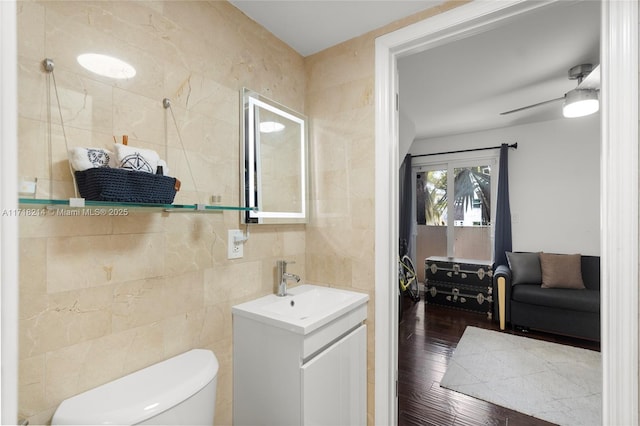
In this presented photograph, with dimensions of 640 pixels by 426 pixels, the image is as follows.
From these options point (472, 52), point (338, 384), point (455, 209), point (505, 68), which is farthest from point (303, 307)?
point (455, 209)

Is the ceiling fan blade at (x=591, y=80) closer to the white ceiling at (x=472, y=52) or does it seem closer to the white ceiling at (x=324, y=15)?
the white ceiling at (x=472, y=52)

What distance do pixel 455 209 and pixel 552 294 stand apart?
1.78 metres

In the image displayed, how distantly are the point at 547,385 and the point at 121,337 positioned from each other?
9.52 feet

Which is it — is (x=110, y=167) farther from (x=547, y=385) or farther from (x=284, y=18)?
(x=547, y=385)

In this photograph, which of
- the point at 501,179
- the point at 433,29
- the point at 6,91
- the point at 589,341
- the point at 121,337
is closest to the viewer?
the point at 6,91

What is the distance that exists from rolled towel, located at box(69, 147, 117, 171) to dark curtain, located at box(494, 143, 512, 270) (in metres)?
4.41

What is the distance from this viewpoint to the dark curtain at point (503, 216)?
4.02m

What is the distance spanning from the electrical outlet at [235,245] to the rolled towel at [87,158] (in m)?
0.66

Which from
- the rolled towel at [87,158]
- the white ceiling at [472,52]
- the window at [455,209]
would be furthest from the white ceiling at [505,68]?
the rolled towel at [87,158]

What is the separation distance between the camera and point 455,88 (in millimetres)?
2885

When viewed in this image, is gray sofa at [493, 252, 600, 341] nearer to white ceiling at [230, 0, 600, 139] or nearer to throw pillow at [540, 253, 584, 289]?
throw pillow at [540, 253, 584, 289]

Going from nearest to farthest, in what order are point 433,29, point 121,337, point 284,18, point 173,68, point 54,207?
point 54,207, point 121,337, point 173,68, point 433,29, point 284,18

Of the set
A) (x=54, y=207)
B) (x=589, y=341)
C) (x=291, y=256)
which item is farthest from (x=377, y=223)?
(x=589, y=341)

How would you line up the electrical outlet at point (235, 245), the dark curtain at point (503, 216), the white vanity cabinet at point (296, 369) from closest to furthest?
the white vanity cabinet at point (296, 369) → the electrical outlet at point (235, 245) → the dark curtain at point (503, 216)
